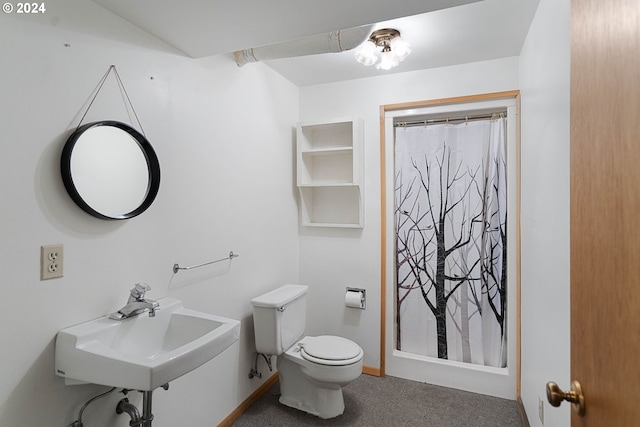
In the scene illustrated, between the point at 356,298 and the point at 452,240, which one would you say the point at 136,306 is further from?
the point at 452,240

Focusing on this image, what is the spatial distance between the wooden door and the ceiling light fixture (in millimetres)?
1402

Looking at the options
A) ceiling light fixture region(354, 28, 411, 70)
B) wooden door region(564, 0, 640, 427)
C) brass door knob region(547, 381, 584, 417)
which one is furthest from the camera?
ceiling light fixture region(354, 28, 411, 70)

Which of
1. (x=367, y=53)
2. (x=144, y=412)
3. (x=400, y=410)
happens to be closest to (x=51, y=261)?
(x=144, y=412)

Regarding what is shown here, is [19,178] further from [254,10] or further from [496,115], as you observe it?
[496,115]

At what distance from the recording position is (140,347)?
149 cm

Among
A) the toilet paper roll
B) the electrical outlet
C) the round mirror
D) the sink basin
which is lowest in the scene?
the toilet paper roll

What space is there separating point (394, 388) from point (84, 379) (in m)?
2.16

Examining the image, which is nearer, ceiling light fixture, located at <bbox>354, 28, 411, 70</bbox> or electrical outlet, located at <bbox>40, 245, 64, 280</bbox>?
electrical outlet, located at <bbox>40, 245, 64, 280</bbox>

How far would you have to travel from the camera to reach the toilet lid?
7.24 feet

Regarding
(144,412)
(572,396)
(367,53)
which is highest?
(367,53)

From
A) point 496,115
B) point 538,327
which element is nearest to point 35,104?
point 538,327

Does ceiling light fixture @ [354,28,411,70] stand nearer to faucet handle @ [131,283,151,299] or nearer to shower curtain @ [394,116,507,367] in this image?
shower curtain @ [394,116,507,367]

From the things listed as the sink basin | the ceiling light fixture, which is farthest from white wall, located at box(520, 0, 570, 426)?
the sink basin

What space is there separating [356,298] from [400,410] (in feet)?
2.81
